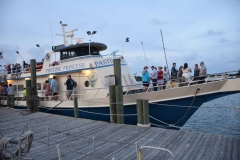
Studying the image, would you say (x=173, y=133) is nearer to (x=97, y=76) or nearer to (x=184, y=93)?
(x=184, y=93)

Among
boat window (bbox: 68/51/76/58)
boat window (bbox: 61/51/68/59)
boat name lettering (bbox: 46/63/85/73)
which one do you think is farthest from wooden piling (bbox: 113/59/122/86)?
boat window (bbox: 61/51/68/59)

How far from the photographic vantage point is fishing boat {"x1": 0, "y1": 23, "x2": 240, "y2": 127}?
25.3 ft

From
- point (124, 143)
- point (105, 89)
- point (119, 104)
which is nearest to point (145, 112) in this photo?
point (119, 104)

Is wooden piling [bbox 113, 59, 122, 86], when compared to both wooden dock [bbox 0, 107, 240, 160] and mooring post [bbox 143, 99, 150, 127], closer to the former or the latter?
mooring post [bbox 143, 99, 150, 127]

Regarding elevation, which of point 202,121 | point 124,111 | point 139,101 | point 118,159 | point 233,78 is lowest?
point 202,121

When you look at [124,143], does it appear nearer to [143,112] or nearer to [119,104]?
[143,112]

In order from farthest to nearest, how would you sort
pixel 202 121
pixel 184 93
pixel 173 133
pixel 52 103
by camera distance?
pixel 202 121, pixel 52 103, pixel 184 93, pixel 173 133

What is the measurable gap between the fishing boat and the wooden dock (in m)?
0.90

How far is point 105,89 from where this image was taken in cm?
1011

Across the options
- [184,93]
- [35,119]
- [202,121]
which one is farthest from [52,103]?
[202,121]

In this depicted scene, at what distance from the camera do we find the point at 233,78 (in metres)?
7.36

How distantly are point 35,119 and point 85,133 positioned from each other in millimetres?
3974

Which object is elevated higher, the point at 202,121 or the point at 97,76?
the point at 97,76

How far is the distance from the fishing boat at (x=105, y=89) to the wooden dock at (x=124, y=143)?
90 cm
